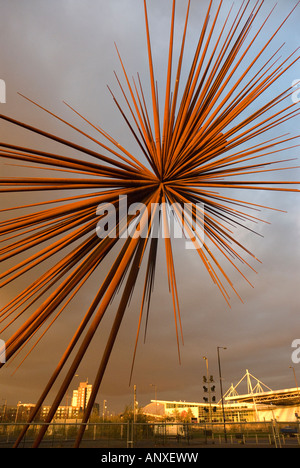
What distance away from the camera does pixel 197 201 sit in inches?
117

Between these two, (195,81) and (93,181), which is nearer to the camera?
(93,181)

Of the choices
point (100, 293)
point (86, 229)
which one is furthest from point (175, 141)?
point (100, 293)

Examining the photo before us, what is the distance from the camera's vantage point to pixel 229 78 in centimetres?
275

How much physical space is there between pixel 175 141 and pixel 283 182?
0.92 metres

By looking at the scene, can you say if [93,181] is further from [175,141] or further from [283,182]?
[283,182]
